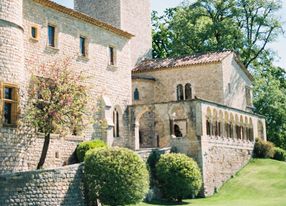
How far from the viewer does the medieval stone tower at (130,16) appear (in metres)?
39.1

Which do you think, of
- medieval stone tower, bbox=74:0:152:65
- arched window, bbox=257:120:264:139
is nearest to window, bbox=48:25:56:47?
medieval stone tower, bbox=74:0:152:65

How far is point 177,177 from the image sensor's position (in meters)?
26.1

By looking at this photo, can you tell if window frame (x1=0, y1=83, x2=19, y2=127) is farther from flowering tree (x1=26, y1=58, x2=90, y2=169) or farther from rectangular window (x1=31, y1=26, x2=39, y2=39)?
rectangular window (x1=31, y1=26, x2=39, y2=39)

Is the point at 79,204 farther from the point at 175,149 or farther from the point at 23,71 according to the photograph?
the point at 175,149

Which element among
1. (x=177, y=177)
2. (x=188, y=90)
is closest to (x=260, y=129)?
(x=188, y=90)

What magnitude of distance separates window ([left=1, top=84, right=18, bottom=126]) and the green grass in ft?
24.6

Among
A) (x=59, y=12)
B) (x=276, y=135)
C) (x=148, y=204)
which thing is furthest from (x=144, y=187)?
(x=276, y=135)

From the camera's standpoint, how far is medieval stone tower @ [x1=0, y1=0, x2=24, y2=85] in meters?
21.9

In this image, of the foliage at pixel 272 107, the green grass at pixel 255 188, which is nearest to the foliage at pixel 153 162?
the green grass at pixel 255 188

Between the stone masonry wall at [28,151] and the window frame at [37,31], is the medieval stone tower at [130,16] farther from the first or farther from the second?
the stone masonry wall at [28,151]

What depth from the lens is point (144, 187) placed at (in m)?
22.2

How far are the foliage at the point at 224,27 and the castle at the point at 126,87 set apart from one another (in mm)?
6366

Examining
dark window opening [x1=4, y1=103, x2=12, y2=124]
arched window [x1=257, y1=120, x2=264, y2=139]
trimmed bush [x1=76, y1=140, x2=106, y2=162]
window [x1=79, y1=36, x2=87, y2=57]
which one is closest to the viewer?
dark window opening [x1=4, y1=103, x2=12, y2=124]

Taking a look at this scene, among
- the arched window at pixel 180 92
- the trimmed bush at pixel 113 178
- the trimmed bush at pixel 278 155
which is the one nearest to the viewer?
the trimmed bush at pixel 113 178
